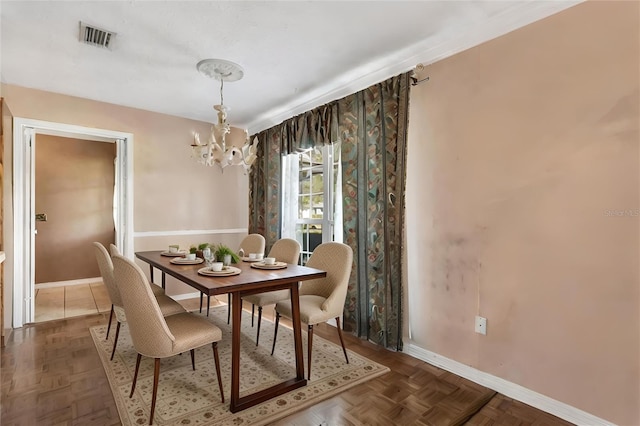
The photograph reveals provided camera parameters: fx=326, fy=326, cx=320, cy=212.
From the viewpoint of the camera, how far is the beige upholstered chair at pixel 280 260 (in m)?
2.86

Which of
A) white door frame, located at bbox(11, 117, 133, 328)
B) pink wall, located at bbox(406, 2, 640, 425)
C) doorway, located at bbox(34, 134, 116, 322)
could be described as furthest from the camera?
doorway, located at bbox(34, 134, 116, 322)

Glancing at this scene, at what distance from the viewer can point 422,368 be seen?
8.18 feet

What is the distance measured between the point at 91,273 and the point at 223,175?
114 inches

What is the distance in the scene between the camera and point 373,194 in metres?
2.94

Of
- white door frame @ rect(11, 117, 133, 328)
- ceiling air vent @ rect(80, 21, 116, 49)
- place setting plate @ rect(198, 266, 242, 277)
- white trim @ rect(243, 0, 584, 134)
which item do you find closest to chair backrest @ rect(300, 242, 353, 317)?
place setting plate @ rect(198, 266, 242, 277)

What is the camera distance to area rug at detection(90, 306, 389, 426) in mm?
1899

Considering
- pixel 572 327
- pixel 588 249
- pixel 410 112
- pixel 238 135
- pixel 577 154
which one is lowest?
pixel 572 327

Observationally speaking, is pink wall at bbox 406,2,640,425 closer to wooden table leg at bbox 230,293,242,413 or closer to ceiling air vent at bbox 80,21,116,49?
wooden table leg at bbox 230,293,242,413

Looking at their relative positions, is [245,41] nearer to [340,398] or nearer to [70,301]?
[340,398]

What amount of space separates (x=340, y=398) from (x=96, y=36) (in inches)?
122

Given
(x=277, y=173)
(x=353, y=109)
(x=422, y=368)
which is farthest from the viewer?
(x=277, y=173)

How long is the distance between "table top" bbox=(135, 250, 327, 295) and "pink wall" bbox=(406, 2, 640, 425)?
1087 mm

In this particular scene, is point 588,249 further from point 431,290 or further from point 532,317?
point 431,290

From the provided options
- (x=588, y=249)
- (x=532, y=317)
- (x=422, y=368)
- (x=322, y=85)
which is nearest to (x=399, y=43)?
(x=322, y=85)
